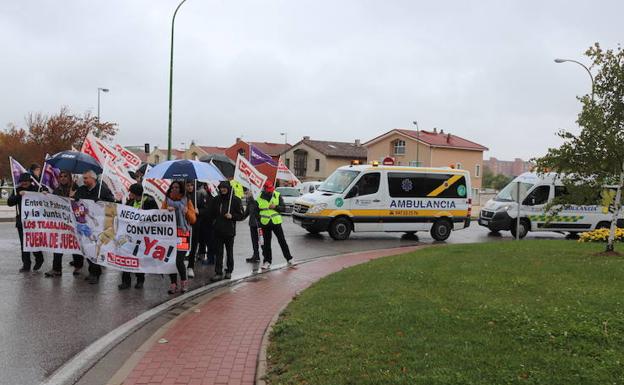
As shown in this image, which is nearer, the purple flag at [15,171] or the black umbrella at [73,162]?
the black umbrella at [73,162]

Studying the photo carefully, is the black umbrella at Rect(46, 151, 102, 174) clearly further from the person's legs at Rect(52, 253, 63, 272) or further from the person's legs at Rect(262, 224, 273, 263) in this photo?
the person's legs at Rect(262, 224, 273, 263)

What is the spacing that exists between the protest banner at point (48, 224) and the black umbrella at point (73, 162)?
652mm

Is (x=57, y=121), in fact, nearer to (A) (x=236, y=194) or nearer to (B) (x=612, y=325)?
(A) (x=236, y=194)

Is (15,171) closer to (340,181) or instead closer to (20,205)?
(20,205)

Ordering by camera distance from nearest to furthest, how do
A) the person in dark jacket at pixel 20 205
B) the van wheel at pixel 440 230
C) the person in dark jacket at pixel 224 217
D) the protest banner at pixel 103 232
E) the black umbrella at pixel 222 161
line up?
1. the protest banner at pixel 103 232
2. the person in dark jacket at pixel 224 217
3. the person in dark jacket at pixel 20 205
4. the black umbrella at pixel 222 161
5. the van wheel at pixel 440 230

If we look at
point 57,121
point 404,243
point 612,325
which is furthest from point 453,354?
point 57,121

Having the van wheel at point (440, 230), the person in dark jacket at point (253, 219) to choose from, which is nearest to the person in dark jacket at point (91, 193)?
the person in dark jacket at point (253, 219)

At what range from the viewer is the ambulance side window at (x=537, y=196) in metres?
18.2

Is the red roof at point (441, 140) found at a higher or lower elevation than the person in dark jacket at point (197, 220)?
higher

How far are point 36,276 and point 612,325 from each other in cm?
831

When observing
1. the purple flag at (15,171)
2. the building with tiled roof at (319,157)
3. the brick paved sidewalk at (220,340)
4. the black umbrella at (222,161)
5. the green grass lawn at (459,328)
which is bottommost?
the brick paved sidewalk at (220,340)

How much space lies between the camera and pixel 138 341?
589 cm

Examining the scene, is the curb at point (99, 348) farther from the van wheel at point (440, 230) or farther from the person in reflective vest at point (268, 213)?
the van wheel at point (440, 230)

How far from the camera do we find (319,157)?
68000 millimetres
